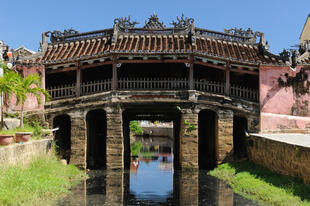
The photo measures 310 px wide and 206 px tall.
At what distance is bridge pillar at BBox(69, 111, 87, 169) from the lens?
59.1 ft

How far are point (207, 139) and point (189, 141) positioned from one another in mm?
5138

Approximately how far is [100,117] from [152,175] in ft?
21.1

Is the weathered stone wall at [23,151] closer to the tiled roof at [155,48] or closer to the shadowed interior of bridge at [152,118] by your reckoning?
the tiled roof at [155,48]

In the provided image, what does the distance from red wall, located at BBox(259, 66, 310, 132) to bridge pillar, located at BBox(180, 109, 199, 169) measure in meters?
3.75

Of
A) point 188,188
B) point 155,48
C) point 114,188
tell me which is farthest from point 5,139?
point 155,48

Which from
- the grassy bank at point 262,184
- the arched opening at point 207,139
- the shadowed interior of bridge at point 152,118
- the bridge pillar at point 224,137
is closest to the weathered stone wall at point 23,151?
the shadowed interior of bridge at point 152,118

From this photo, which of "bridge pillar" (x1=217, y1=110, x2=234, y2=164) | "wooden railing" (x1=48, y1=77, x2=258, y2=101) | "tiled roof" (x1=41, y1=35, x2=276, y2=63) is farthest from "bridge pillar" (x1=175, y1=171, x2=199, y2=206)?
"tiled roof" (x1=41, y1=35, x2=276, y2=63)

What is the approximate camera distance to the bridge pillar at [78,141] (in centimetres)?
1802

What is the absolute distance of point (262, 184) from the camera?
41.2 ft

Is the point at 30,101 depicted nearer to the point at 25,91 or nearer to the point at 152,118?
the point at 25,91

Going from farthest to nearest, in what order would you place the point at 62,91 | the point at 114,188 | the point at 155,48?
the point at 62,91 → the point at 155,48 → the point at 114,188

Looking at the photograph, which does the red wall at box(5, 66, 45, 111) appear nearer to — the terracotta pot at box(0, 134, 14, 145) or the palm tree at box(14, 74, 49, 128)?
the palm tree at box(14, 74, 49, 128)

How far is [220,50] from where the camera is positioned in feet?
63.4

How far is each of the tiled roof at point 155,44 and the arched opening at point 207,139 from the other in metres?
3.88
